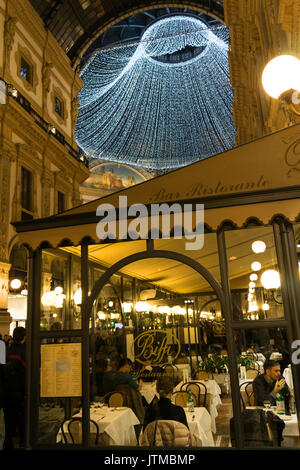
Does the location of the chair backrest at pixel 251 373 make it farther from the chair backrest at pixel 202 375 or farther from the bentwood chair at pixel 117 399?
the bentwood chair at pixel 117 399

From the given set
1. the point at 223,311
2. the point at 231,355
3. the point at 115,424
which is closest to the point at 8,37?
the point at 115,424

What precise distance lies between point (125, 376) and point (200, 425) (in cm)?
129

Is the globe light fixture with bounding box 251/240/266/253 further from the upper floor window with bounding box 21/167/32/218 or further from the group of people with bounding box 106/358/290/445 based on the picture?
the upper floor window with bounding box 21/167/32/218

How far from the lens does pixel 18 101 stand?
16.3m

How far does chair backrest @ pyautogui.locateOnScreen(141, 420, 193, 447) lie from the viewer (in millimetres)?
4093

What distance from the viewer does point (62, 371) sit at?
4539mm

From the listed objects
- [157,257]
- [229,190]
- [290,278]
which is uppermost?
[229,190]

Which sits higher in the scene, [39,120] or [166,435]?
[39,120]

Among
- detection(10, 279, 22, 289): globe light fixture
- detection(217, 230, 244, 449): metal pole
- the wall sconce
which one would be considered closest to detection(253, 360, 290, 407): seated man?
detection(217, 230, 244, 449): metal pole

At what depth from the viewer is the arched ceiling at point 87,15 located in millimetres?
21125

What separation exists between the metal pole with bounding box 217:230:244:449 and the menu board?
1.68 m

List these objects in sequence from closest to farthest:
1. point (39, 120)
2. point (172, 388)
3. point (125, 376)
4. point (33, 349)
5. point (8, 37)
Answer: point (33, 349), point (172, 388), point (125, 376), point (8, 37), point (39, 120)

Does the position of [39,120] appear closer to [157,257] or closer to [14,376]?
[14,376]
